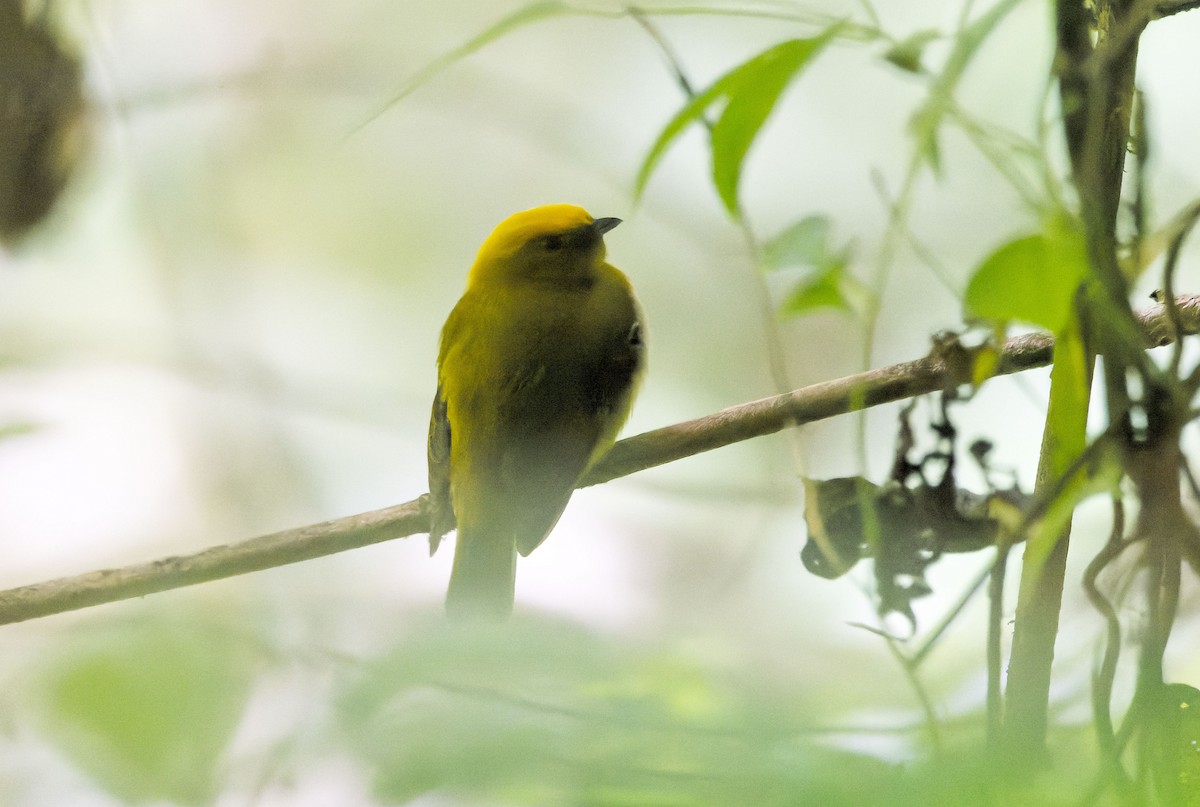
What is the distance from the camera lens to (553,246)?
2.24m

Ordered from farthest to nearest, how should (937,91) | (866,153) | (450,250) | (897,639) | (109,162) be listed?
(450,250) → (109,162) → (866,153) → (897,639) → (937,91)

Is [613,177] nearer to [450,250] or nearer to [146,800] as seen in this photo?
[450,250]

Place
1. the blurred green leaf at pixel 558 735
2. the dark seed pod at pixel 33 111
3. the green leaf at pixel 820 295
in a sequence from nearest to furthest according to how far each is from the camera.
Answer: the blurred green leaf at pixel 558 735
the green leaf at pixel 820 295
the dark seed pod at pixel 33 111

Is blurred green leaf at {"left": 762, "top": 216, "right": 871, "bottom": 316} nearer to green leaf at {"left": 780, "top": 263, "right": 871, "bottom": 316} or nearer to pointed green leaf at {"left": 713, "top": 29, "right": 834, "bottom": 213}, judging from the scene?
green leaf at {"left": 780, "top": 263, "right": 871, "bottom": 316}

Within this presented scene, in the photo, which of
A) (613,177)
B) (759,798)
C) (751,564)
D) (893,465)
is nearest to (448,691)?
(759,798)

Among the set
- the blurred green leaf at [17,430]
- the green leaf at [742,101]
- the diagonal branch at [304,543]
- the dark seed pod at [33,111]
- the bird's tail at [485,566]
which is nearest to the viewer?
the green leaf at [742,101]

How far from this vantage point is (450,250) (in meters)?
2.52

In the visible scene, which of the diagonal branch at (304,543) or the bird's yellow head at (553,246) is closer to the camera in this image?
the diagonal branch at (304,543)

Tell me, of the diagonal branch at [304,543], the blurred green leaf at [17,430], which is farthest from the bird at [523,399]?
the blurred green leaf at [17,430]

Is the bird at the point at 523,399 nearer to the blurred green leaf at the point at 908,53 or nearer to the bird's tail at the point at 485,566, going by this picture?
the bird's tail at the point at 485,566

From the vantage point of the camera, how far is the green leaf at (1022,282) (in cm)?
47

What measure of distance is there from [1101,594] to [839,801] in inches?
11.7

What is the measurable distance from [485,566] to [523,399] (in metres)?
0.29

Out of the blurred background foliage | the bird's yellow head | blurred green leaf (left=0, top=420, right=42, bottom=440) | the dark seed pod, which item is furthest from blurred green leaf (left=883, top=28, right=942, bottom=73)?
the dark seed pod
